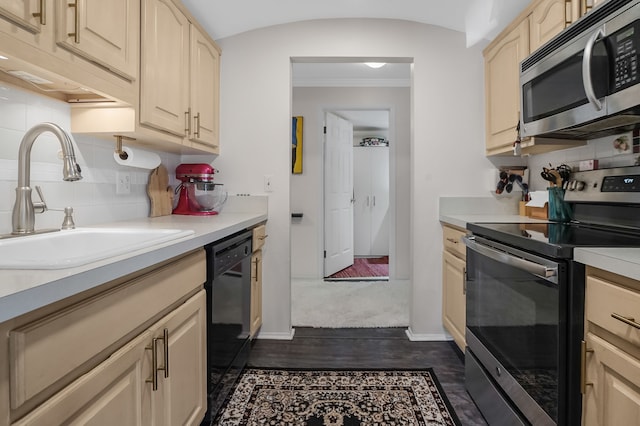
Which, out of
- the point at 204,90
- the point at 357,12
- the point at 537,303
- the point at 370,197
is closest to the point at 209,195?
the point at 204,90

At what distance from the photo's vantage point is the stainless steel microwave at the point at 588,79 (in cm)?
118

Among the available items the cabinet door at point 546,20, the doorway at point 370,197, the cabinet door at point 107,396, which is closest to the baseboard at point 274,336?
the cabinet door at point 107,396

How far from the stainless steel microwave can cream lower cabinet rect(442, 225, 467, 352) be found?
29.6 inches

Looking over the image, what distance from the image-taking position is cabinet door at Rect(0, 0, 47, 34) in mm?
924

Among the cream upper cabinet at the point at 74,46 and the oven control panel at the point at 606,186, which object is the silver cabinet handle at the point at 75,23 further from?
the oven control panel at the point at 606,186

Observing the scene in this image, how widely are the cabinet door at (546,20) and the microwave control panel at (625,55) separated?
564mm

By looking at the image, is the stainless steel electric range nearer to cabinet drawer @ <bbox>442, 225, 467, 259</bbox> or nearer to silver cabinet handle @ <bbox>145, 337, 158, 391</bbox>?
cabinet drawer @ <bbox>442, 225, 467, 259</bbox>

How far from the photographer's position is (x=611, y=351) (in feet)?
3.08

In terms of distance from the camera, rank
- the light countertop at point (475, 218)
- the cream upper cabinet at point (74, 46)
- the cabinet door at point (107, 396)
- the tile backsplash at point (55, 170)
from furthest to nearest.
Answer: the light countertop at point (475, 218) < the tile backsplash at point (55, 170) < the cream upper cabinet at point (74, 46) < the cabinet door at point (107, 396)

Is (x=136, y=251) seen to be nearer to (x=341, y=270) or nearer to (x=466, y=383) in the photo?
(x=466, y=383)

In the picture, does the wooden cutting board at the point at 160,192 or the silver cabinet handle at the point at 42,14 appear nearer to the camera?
the silver cabinet handle at the point at 42,14

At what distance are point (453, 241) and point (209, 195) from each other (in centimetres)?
161

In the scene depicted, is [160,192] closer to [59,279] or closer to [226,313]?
[226,313]

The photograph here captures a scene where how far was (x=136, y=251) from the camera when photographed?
3.17ft
